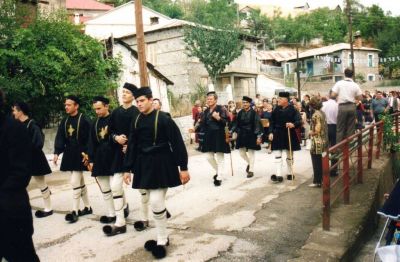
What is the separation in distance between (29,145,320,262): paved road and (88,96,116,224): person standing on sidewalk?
488 mm

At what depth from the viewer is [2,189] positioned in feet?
11.5

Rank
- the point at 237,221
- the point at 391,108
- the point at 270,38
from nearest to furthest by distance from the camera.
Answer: the point at 237,221, the point at 391,108, the point at 270,38

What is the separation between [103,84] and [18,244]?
12.4 metres

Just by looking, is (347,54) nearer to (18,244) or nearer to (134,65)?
(134,65)

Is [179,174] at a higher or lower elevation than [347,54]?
lower

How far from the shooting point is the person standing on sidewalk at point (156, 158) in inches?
209

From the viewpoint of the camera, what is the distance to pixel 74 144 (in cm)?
721

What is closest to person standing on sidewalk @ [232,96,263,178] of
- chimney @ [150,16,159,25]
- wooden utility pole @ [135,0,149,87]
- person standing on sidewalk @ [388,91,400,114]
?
wooden utility pole @ [135,0,149,87]

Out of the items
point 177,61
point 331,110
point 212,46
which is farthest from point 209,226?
point 177,61

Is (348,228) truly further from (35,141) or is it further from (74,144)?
(35,141)

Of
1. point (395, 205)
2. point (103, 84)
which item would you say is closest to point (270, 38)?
point (103, 84)

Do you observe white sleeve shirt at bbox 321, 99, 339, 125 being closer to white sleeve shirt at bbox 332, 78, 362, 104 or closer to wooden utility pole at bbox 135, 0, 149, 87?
white sleeve shirt at bbox 332, 78, 362, 104

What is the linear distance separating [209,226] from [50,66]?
→ 385 inches

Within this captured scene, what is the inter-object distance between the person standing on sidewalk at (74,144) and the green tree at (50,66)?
22.1 feet
